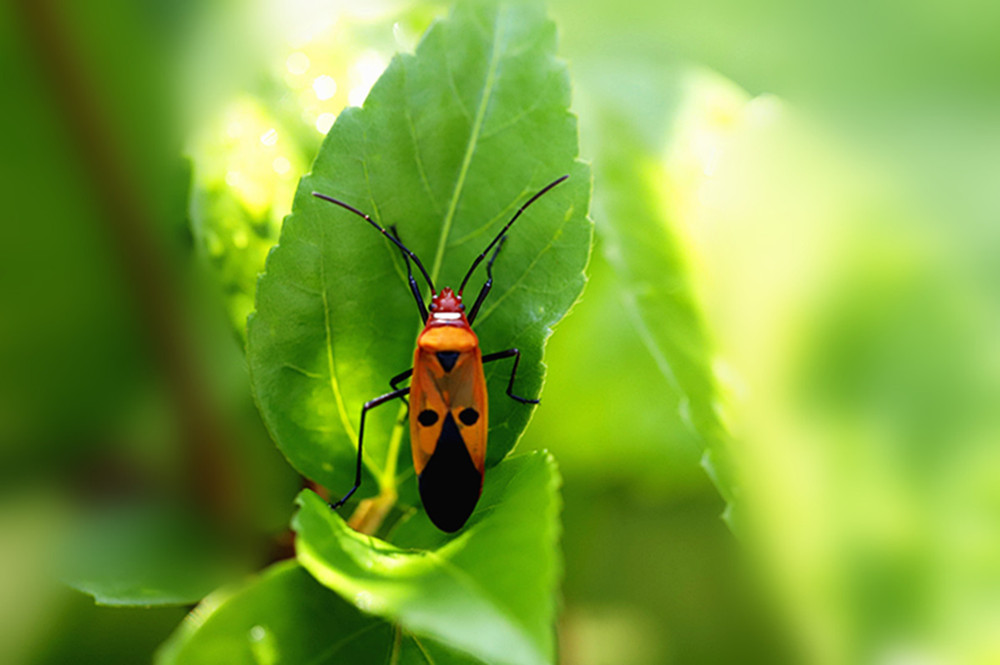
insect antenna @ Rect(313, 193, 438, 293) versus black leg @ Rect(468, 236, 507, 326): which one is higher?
insect antenna @ Rect(313, 193, 438, 293)

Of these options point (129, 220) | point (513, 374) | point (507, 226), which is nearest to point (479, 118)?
point (507, 226)

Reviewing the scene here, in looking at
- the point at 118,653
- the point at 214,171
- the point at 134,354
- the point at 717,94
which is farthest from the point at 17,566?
the point at 717,94

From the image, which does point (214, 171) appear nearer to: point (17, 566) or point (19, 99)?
point (19, 99)

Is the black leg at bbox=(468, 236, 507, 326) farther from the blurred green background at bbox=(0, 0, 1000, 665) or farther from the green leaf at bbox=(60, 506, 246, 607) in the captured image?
the green leaf at bbox=(60, 506, 246, 607)

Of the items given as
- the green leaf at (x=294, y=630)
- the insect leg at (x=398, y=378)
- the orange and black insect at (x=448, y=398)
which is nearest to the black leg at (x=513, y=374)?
the orange and black insect at (x=448, y=398)

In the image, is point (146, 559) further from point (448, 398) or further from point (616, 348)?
point (616, 348)

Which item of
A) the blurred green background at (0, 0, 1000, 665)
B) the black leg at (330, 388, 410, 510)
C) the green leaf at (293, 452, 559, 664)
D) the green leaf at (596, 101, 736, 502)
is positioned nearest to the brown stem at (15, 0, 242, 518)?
the blurred green background at (0, 0, 1000, 665)
